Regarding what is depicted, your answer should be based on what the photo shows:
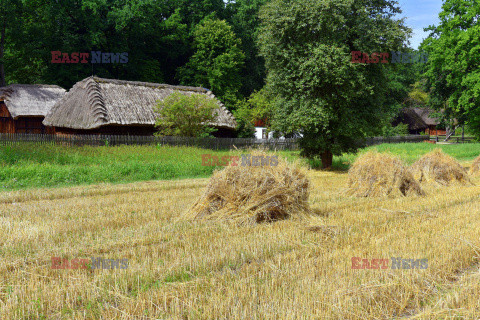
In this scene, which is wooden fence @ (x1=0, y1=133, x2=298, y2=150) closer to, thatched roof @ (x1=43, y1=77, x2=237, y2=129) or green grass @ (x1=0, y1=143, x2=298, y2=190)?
green grass @ (x1=0, y1=143, x2=298, y2=190)

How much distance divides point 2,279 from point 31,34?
37164 mm

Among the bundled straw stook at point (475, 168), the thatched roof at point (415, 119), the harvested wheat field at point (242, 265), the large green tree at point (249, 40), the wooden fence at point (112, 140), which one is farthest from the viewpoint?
the thatched roof at point (415, 119)

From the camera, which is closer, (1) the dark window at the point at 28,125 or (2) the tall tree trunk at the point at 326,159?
(2) the tall tree trunk at the point at 326,159

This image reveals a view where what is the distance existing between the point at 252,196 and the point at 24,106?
30.5 metres

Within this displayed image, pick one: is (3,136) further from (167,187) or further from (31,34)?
(31,34)

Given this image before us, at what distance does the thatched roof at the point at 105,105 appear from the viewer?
2456cm

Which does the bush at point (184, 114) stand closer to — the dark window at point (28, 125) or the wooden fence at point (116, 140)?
A: the wooden fence at point (116, 140)

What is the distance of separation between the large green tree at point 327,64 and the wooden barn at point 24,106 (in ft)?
71.7

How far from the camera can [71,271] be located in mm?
4711

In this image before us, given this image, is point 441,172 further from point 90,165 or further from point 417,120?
point 417,120

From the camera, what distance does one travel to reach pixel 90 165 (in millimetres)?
15734

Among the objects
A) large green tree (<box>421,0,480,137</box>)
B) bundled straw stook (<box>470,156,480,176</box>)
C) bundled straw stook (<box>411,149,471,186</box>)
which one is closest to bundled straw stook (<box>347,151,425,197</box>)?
bundled straw stook (<box>411,149,471,186</box>)

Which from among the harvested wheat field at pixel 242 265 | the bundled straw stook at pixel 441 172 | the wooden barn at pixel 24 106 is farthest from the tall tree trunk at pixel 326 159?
the wooden barn at pixel 24 106

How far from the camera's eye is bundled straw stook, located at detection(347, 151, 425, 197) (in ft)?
35.4
